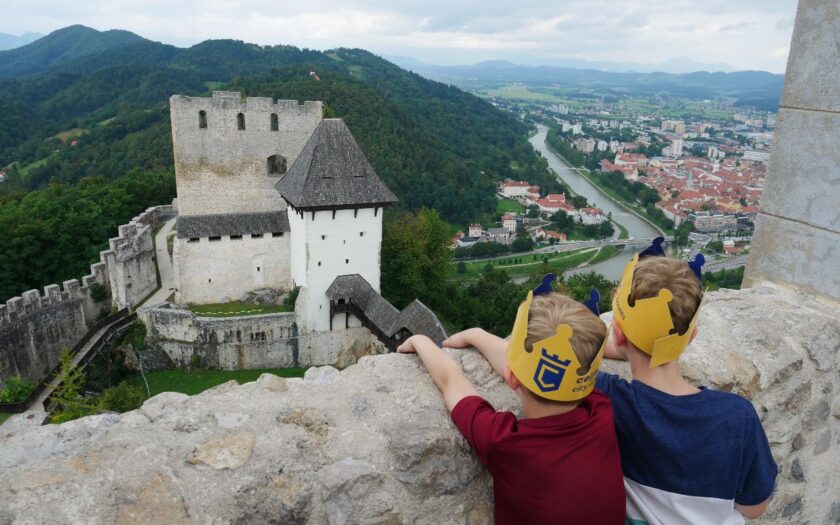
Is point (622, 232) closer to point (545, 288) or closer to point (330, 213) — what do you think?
point (330, 213)

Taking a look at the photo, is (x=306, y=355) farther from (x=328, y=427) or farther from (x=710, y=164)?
(x=710, y=164)

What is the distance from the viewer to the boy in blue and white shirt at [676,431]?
2.04 m

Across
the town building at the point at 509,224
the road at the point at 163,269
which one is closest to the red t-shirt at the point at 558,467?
the road at the point at 163,269

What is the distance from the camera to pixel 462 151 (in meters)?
80.6

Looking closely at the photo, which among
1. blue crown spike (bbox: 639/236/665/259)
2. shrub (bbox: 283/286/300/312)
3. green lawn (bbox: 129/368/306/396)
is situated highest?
blue crown spike (bbox: 639/236/665/259)

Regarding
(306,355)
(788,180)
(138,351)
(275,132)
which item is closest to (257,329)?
(306,355)

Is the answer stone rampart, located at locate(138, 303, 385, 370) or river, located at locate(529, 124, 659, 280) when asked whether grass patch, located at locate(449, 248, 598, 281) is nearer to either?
river, located at locate(529, 124, 659, 280)

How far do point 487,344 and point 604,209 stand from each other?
7764 centimetres

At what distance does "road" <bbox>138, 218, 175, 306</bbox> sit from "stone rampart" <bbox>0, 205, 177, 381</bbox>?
324mm

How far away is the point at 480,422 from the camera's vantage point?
208cm

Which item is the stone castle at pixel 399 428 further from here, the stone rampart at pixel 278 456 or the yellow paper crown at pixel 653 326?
the yellow paper crown at pixel 653 326

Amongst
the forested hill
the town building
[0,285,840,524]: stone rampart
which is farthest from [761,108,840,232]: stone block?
the town building

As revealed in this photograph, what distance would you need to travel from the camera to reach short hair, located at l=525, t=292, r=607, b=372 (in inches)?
74.3

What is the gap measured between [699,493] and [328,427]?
4.35 ft
